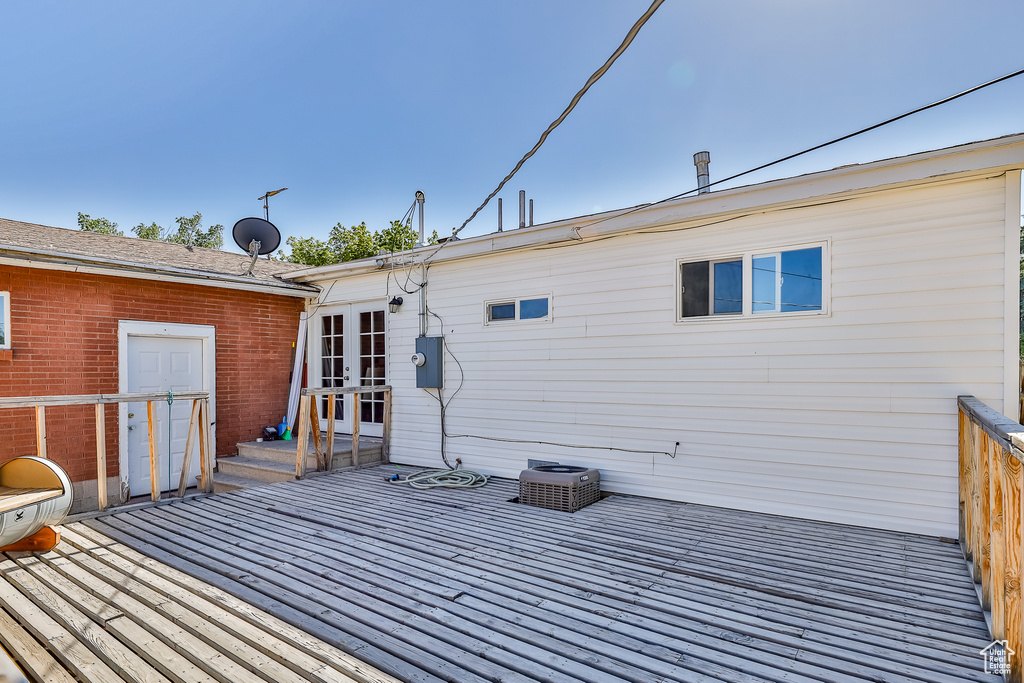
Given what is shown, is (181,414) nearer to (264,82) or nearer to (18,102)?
(264,82)

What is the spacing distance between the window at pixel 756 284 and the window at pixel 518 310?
1.50 metres

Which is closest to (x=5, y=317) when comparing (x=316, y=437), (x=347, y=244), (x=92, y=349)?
(x=92, y=349)

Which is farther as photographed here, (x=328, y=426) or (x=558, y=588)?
(x=328, y=426)

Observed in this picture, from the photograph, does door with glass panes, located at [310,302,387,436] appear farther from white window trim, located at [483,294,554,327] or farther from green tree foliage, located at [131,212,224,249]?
green tree foliage, located at [131,212,224,249]

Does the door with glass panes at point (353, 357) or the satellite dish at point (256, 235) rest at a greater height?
the satellite dish at point (256, 235)

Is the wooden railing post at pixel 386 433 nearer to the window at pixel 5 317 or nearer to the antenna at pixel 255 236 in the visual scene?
the antenna at pixel 255 236

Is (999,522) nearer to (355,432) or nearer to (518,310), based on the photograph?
(518,310)

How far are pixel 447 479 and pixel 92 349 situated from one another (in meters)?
4.23

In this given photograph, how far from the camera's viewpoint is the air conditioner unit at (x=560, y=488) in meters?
4.62

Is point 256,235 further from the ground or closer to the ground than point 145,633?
further from the ground

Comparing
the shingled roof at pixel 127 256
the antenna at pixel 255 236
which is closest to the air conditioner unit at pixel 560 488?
the shingled roof at pixel 127 256

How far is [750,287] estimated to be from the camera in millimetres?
4457

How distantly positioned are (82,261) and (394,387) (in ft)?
11.9

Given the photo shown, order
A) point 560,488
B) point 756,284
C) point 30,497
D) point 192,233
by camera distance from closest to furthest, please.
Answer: point 30,497
point 756,284
point 560,488
point 192,233
